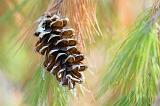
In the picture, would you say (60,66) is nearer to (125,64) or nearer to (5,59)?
(125,64)

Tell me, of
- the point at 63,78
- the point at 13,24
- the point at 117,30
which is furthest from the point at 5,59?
the point at 63,78

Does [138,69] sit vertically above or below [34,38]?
below

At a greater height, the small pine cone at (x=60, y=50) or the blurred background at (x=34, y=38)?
the blurred background at (x=34, y=38)

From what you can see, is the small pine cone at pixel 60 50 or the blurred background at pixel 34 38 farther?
the blurred background at pixel 34 38

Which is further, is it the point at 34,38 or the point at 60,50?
the point at 34,38
